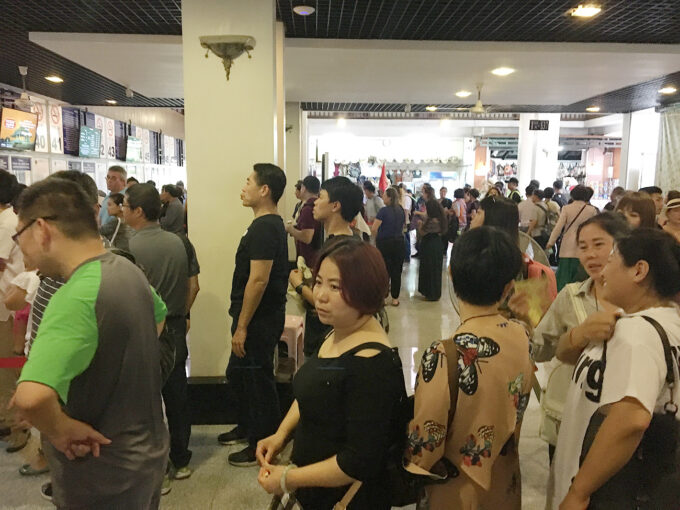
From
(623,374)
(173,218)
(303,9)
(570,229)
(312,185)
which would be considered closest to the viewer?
(623,374)

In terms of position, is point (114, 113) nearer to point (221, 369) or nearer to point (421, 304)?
point (421, 304)

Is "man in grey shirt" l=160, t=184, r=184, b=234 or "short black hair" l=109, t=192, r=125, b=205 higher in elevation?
"short black hair" l=109, t=192, r=125, b=205

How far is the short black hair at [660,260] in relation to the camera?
1341 mm

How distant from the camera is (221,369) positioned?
3.46 metres

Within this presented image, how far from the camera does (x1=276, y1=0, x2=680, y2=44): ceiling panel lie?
13.6ft

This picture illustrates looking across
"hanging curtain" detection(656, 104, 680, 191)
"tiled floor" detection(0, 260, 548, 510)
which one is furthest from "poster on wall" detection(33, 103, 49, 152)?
"hanging curtain" detection(656, 104, 680, 191)

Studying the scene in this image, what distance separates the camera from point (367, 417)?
4.09 ft

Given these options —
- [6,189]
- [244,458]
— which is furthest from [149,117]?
[244,458]

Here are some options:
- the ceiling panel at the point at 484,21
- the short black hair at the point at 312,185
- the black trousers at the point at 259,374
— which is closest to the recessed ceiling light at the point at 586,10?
the ceiling panel at the point at 484,21

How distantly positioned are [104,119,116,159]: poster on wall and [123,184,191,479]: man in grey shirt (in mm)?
8726

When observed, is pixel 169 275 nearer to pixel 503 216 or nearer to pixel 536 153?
pixel 503 216

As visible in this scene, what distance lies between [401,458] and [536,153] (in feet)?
38.8

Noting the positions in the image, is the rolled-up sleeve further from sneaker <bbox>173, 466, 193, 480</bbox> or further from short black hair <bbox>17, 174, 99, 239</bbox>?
sneaker <bbox>173, 466, 193, 480</bbox>

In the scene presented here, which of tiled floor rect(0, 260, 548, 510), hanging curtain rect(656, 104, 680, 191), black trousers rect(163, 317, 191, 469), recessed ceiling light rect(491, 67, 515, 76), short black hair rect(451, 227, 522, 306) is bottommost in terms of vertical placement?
tiled floor rect(0, 260, 548, 510)
